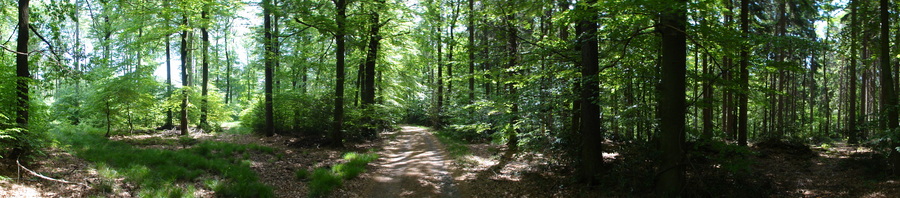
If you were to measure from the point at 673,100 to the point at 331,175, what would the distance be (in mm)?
6610

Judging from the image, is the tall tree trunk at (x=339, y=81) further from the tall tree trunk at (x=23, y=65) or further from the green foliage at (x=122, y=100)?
the tall tree trunk at (x=23, y=65)

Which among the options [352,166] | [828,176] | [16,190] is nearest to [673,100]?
[828,176]

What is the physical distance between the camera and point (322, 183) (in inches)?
310

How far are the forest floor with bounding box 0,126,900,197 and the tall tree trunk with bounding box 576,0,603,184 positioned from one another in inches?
16.4

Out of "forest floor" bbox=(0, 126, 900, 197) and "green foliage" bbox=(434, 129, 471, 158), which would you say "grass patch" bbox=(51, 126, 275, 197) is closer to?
"forest floor" bbox=(0, 126, 900, 197)

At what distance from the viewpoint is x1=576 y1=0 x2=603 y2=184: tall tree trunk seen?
23.0ft

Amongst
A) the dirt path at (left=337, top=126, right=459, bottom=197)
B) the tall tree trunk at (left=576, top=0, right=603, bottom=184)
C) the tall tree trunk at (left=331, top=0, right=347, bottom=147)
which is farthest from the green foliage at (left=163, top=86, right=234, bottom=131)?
the tall tree trunk at (left=576, top=0, right=603, bottom=184)

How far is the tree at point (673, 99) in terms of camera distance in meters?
5.47

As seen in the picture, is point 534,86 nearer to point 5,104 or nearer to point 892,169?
point 892,169

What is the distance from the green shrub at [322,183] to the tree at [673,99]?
585 centimetres

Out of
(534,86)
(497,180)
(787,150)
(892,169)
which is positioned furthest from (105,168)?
(787,150)

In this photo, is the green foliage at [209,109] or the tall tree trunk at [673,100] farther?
the green foliage at [209,109]

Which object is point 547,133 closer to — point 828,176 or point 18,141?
point 828,176

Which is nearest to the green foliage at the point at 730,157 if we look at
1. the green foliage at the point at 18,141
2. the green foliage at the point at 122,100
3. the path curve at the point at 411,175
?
the path curve at the point at 411,175
